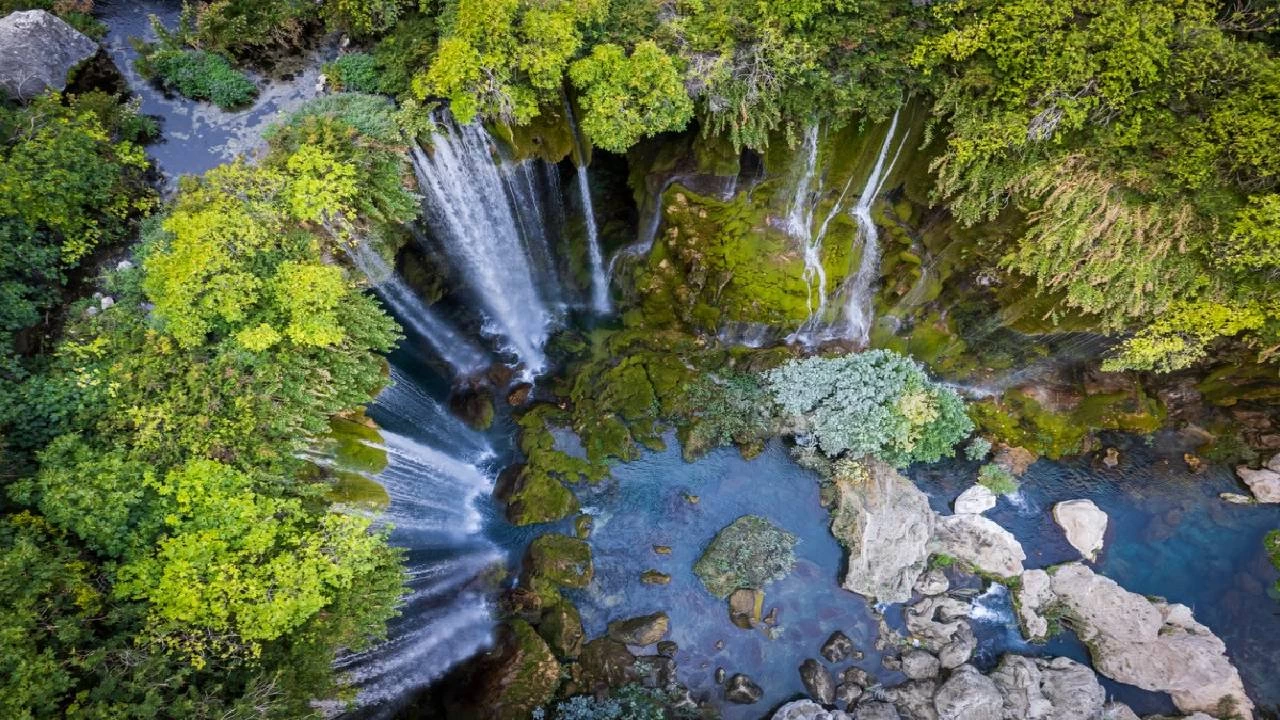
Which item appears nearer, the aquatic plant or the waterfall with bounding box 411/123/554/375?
the waterfall with bounding box 411/123/554/375

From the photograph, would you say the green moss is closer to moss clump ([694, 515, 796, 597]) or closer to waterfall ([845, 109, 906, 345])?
moss clump ([694, 515, 796, 597])

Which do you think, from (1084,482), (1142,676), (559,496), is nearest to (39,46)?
(559,496)

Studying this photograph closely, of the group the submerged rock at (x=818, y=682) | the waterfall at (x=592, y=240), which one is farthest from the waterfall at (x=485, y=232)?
the submerged rock at (x=818, y=682)

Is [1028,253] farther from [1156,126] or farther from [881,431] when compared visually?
[881,431]

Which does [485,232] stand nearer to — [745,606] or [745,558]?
[745,558]

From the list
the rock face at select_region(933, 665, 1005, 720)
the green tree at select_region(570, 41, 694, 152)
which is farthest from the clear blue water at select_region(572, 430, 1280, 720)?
the green tree at select_region(570, 41, 694, 152)

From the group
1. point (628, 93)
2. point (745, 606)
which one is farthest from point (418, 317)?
point (745, 606)
